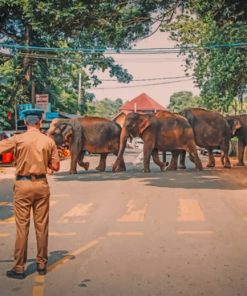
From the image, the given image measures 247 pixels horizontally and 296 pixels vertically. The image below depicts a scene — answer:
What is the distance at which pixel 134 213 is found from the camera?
11.9 metres

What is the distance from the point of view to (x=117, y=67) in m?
42.1

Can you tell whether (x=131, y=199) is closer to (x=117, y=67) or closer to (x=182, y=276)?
(x=182, y=276)

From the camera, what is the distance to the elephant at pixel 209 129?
27.1m

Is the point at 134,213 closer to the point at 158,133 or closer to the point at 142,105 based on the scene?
the point at 158,133

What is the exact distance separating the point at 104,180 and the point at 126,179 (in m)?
0.78

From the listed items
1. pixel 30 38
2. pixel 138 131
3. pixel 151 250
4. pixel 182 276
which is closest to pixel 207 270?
pixel 182 276

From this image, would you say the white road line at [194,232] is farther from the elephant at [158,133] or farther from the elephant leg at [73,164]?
the elephant leg at [73,164]

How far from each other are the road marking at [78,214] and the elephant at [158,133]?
10147mm

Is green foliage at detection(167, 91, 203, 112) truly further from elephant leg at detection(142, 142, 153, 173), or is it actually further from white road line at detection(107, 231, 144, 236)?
white road line at detection(107, 231, 144, 236)

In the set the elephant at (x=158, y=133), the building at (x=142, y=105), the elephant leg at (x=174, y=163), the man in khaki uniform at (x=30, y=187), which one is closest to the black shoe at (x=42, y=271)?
the man in khaki uniform at (x=30, y=187)

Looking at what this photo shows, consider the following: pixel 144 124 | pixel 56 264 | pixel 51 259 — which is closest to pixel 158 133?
pixel 144 124

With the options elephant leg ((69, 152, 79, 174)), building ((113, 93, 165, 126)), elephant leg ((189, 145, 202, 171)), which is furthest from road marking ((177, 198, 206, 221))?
building ((113, 93, 165, 126))

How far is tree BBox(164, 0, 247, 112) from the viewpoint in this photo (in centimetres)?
1912

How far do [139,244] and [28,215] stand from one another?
2.26 metres
